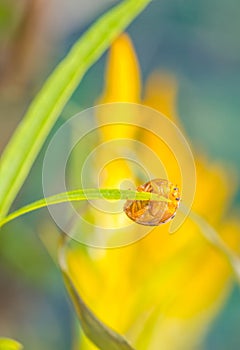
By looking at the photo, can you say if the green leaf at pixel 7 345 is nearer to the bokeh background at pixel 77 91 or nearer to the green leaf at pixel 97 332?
the green leaf at pixel 97 332

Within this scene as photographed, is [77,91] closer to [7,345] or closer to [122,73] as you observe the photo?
[122,73]

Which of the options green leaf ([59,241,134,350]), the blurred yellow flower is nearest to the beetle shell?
green leaf ([59,241,134,350])

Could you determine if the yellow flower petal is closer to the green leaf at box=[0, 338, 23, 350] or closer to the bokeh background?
the bokeh background

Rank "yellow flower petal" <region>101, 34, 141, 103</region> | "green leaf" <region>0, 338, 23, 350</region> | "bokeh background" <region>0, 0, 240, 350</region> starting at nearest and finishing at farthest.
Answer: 1. "green leaf" <region>0, 338, 23, 350</region>
2. "yellow flower petal" <region>101, 34, 141, 103</region>
3. "bokeh background" <region>0, 0, 240, 350</region>

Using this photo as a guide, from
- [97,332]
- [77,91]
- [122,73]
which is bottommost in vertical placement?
[97,332]

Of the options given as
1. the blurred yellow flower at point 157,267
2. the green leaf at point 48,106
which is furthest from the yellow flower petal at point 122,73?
the green leaf at point 48,106

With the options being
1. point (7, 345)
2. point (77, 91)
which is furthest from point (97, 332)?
point (77, 91)
